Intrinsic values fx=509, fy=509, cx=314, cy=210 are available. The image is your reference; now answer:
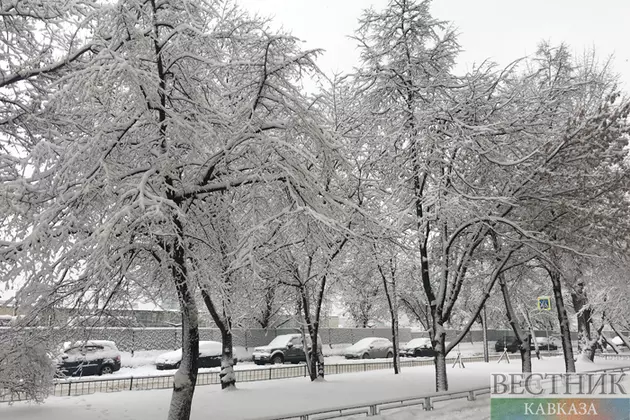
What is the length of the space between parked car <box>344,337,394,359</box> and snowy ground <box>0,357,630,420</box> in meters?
15.1

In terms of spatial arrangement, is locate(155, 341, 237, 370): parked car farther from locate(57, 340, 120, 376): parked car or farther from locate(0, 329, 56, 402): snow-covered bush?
locate(0, 329, 56, 402): snow-covered bush

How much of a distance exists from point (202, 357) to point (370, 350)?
39.6 feet

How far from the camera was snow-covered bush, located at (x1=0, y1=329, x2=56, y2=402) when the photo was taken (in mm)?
8695

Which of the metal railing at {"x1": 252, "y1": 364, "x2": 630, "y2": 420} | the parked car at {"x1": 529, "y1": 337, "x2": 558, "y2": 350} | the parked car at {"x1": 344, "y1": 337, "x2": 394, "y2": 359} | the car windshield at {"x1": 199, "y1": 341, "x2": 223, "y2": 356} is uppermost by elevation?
the car windshield at {"x1": 199, "y1": 341, "x2": 223, "y2": 356}

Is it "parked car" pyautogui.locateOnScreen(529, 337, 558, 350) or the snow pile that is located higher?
the snow pile

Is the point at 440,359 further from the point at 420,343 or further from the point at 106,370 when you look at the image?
the point at 420,343

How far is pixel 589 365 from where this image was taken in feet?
73.9

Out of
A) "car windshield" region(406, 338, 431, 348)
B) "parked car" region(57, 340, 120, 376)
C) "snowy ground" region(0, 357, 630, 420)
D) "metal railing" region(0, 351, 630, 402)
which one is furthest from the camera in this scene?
"car windshield" region(406, 338, 431, 348)

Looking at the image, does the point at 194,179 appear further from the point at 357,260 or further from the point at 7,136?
the point at 357,260

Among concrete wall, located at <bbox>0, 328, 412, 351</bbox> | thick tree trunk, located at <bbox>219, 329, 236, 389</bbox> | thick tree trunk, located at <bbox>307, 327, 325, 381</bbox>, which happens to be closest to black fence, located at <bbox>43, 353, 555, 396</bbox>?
thick tree trunk, located at <bbox>307, 327, 325, 381</bbox>

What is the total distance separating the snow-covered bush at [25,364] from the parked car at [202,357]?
10.6 meters

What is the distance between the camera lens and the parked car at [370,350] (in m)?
31.1

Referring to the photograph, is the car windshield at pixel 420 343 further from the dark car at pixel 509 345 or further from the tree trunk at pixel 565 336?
the tree trunk at pixel 565 336

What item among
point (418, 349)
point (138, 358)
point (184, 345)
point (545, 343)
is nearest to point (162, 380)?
point (138, 358)
